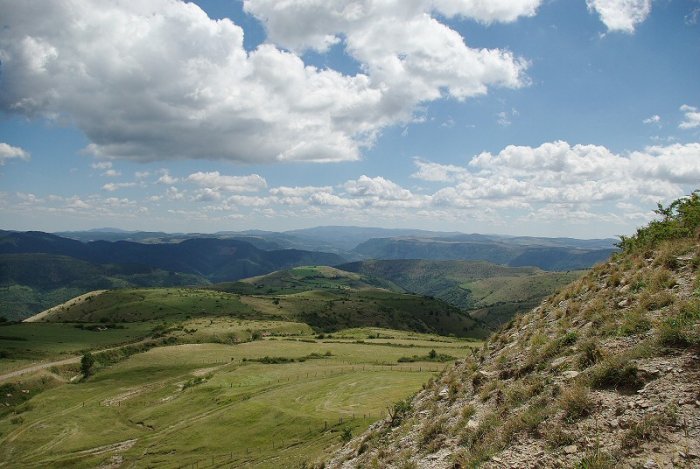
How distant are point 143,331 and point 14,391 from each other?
75.6 metres

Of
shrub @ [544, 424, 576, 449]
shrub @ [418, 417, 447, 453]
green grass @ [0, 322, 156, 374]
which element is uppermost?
shrub @ [544, 424, 576, 449]

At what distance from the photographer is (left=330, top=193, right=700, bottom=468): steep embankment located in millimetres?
10867

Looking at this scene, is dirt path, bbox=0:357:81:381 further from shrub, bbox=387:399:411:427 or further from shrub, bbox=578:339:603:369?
shrub, bbox=578:339:603:369

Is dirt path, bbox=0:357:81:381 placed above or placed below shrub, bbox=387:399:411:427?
below

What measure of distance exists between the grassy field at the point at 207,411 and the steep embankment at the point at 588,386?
1047 cm

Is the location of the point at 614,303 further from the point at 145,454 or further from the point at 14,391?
the point at 14,391

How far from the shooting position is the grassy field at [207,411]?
1788 inches

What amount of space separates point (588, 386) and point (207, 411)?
59.9 m

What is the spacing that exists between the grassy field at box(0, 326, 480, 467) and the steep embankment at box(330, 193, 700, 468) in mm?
10466

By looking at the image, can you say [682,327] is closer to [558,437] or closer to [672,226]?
[558,437]

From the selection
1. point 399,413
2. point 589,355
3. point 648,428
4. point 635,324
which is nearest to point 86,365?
point 399,413

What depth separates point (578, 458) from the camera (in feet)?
36.1

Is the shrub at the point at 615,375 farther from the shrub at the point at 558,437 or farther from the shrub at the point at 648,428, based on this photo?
the shrub at the point at 558,437

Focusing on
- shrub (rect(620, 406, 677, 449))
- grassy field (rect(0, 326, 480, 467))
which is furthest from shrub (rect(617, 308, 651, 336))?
grassy field (rect(0, 326, 480, 467))
